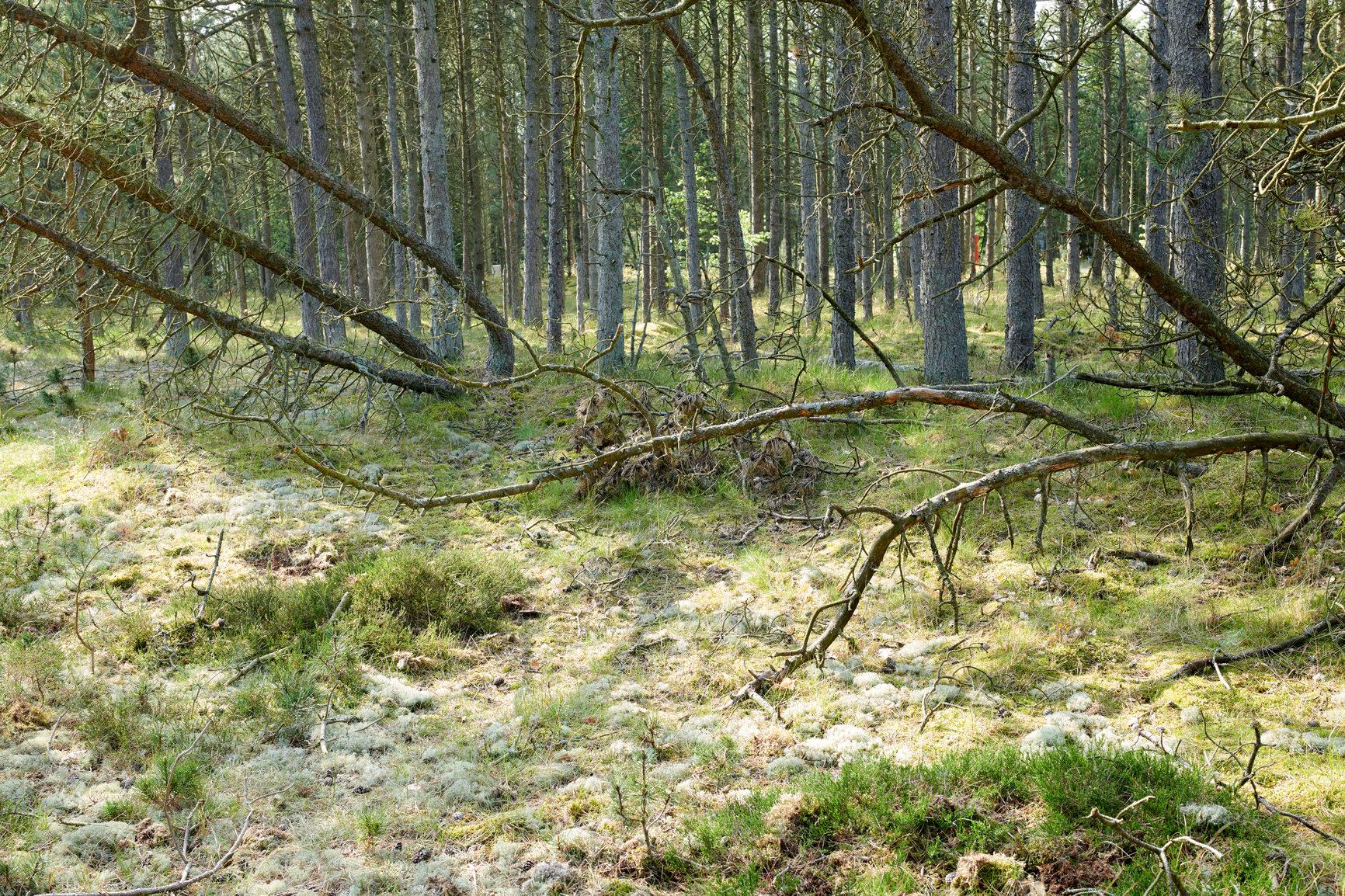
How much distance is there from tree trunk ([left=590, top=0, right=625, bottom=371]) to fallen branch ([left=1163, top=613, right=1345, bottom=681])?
23.5 ft

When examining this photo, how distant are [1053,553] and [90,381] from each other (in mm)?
10176

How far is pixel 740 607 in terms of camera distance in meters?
5.55

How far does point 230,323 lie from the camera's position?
7.29 m

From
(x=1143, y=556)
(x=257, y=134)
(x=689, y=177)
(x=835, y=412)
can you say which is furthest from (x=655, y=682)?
(x=689, y=177)

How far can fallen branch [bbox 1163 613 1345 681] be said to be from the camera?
3.99 m

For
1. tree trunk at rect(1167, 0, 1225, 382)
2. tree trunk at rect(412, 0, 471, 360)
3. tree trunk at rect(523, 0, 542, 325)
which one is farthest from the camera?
tree trunk at rect(523, 0, 542, 325)

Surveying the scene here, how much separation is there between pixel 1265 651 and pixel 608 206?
27.3ft

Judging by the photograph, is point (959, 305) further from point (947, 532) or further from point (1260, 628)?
point (1260, 628)

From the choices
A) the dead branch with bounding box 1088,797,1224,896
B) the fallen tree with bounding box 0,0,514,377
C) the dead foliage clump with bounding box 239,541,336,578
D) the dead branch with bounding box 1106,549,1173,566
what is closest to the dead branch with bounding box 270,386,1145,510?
the fallen tree with bounding box 0,0,514,377

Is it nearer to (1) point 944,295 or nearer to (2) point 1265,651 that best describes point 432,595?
(2) point 1265,651

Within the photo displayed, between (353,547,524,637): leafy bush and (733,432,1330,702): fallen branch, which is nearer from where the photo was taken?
(733,432,1330,702): fallen branch

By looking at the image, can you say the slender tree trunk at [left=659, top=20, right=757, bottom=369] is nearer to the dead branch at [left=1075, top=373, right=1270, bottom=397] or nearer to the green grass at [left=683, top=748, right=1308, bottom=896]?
the dead branch at [left=1075, top=373, right=1270, bottom=397]

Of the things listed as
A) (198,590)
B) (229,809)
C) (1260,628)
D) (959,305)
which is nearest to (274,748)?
(229,809)

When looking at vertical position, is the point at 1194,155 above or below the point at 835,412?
above
